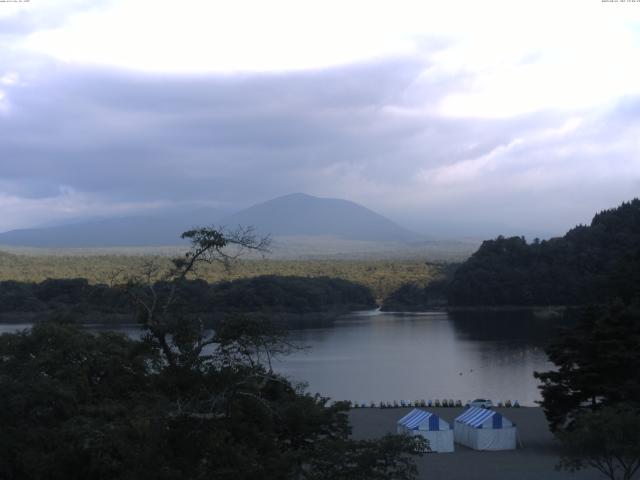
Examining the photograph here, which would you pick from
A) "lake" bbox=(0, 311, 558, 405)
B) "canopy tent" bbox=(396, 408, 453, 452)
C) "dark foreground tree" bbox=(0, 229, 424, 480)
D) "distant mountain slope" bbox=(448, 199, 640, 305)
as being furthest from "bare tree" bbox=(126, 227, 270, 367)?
"distant mountain slope" bbox=(448, 199, 640, 305)

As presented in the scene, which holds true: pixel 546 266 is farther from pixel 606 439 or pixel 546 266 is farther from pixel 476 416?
pixel 606 439

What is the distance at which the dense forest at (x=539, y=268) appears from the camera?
5891cm

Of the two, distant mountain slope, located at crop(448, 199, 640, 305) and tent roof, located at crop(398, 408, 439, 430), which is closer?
tent roof, located at crop(398, 408, 439, 430)

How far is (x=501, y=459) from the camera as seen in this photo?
1566 centimetres

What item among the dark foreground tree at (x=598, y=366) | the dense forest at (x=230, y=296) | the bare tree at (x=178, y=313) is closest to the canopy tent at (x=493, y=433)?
the dark foreground tree at (x=598, y=366)

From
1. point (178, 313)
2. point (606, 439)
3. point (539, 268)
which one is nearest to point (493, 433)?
point (606, 439)

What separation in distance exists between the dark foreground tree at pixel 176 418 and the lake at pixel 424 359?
10.8 m

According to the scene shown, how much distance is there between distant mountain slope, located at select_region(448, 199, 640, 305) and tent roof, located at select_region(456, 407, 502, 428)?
128 ft

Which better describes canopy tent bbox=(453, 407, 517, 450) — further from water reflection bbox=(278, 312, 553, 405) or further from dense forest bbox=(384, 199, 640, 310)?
dense forest bbox=(384, 199, 640, 310)

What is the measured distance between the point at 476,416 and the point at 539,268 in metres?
45.6

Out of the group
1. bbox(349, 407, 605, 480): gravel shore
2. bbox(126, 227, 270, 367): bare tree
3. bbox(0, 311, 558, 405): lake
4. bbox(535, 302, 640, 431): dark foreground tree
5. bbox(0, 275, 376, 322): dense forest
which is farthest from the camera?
bbox(0, 275, 376, 322): dense forest

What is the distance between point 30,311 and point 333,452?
47097 millimetres

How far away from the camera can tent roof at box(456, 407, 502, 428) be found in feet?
54.6

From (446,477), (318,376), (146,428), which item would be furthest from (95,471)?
(318,376)
